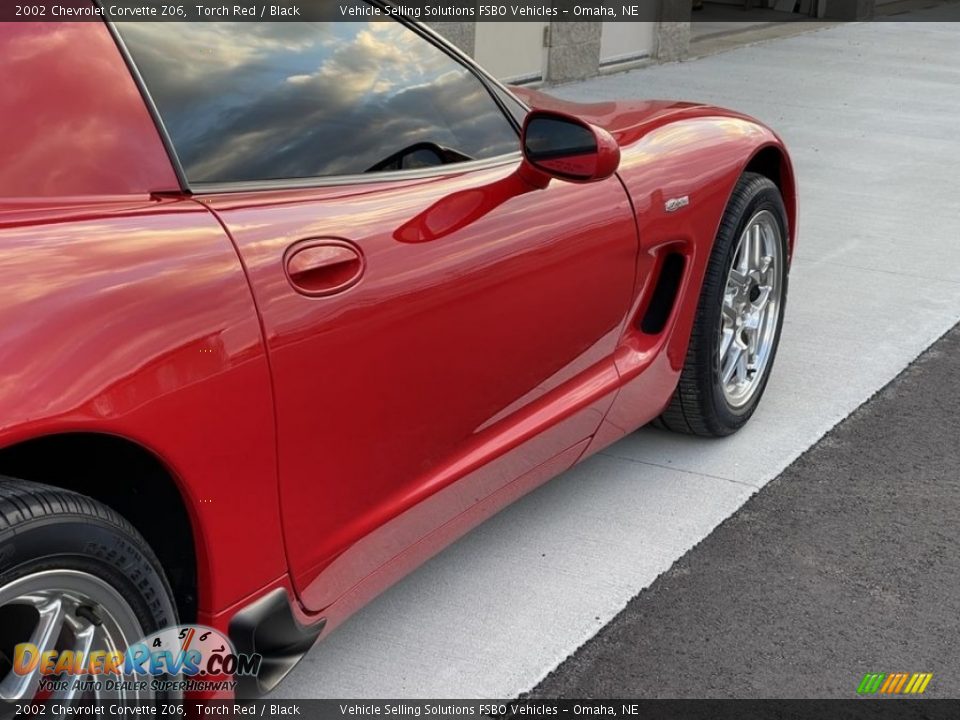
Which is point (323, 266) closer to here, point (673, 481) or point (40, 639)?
point (40, 639)

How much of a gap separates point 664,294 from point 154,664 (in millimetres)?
1824

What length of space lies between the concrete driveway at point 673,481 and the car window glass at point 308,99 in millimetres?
1023

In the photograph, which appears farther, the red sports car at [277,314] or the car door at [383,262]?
the car door at [383,262]

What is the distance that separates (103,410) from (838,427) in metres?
2.92

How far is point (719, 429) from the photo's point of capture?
403cm

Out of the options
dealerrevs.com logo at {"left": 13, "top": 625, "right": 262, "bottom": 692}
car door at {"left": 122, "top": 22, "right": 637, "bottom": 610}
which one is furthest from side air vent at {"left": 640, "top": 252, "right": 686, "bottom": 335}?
dealerrevs.com logo at {"left": 13, "top": 625, "right": 262, "bottom": 692}

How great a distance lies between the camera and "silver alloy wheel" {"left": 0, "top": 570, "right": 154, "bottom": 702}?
1869 millimetres

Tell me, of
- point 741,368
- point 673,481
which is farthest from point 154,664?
point 741,368

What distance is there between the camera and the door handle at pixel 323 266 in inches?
88.9

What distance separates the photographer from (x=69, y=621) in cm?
195

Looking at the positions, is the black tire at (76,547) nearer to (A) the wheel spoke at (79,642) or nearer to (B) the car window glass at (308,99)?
(A) the wheel spoke at (79,642)

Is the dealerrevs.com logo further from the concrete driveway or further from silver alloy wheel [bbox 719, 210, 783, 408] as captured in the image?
silver alloy wheel [bbox 719, 210, 783, 408]

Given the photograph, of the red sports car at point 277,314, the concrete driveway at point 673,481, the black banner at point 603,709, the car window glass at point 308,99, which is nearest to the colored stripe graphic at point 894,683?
the black banner at point 603,709

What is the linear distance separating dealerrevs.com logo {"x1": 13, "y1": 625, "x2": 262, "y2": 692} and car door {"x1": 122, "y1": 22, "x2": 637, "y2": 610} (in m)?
0.20
